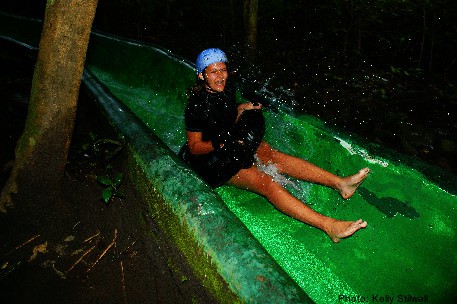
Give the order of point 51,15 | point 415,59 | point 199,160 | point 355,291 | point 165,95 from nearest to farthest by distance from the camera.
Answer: point 51,15 < point 355,291 < point 199,160 < point 165,95 < point 415,59

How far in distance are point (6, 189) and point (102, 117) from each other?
2.93ft

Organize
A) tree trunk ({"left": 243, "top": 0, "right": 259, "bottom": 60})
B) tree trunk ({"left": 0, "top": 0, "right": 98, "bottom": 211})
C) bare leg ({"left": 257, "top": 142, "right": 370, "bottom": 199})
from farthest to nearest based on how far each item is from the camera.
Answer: tree trunk ({"left": 243, "top": 0, "right": 259, "bottom": 60})
bare leg ({"left": 257, "top": 142, "right": 370, "bottom": 199})
tree trunk ({"left": 0, "top": 0, "right": 98, "bottom": 211})

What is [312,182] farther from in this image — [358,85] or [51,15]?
[358,85]

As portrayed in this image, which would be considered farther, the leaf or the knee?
the knee

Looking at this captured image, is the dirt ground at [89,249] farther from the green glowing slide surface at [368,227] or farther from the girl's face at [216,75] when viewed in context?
the green glowing slide surface at [368,227]

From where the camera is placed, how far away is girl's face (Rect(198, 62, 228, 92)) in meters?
2.65

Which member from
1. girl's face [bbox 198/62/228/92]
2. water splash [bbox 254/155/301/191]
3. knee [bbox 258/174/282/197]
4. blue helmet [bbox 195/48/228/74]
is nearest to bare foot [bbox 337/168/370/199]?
knee [bbox 258/174/282/197]

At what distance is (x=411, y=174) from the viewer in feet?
6.86

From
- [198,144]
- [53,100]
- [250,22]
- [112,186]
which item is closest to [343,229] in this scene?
[198,144]

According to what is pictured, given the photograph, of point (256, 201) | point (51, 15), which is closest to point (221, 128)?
point (256, 201)

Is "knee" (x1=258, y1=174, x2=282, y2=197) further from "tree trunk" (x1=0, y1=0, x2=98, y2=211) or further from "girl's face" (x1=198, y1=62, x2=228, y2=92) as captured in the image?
"tree trunk" (x1=0, y1=0, x2=98, y2=211)

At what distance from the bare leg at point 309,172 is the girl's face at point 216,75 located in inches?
27.5

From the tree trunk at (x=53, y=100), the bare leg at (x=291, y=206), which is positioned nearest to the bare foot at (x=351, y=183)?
the bare leg at (x=291, y=206)

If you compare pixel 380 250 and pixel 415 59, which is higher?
pixel 415 59
